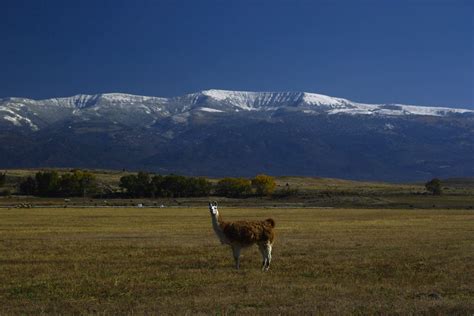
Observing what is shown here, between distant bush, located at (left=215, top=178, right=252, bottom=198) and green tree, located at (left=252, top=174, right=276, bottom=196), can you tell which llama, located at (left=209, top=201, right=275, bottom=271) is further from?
green tree, located at (left=252, top=174, right=276, bottom=196)

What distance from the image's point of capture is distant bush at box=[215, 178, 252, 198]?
166400mm

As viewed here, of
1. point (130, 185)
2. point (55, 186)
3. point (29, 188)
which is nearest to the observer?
point (130, 185)

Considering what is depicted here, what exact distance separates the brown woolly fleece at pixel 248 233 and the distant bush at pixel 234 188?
138038 mm

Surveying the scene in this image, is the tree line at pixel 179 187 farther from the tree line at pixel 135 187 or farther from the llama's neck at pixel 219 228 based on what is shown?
the llama's neck at pixel 219 228

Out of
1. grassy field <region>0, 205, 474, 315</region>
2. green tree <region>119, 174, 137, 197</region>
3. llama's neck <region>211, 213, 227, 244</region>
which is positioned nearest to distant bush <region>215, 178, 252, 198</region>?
green tree <region>119, 174, 137, 197</region>

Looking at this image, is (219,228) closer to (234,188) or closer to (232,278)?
(232,278)

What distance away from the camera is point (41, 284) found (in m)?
21.4

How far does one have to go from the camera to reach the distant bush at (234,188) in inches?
6551

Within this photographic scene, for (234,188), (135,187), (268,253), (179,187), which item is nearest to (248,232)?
(268,253)

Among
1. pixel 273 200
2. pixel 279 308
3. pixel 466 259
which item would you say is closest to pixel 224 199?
pixel 273 200

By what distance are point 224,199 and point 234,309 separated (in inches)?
5350

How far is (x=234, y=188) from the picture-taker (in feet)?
549

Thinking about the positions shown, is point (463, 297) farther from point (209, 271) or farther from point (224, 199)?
point (224, 199)

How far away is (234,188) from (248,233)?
465ft
